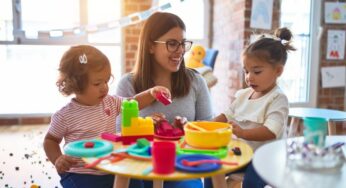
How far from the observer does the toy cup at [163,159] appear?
30.9 inches

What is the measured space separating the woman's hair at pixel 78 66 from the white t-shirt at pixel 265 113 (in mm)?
575

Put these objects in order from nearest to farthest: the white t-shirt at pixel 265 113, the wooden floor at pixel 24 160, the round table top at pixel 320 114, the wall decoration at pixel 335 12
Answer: the white t-shirt at pixel 265 113 → the round table top at pixel 320 114 → the wooden floor at pixel 24 160 → the wall decoration at pixel 335 12

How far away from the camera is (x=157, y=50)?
1.50 metres

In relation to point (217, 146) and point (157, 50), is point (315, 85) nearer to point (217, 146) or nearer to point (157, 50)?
point (157, 50)

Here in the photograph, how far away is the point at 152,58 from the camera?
5.08 feet

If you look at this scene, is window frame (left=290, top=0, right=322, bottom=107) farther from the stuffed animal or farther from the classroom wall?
the stuffed animal

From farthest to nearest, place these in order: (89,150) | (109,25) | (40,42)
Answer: (40,42), (109,25), (89,150)

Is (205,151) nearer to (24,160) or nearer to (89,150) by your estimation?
(89,150)

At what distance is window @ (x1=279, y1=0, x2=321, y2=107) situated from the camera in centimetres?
331

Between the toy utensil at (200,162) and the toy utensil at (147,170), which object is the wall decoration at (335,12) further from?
the toy utensil at (147,170)

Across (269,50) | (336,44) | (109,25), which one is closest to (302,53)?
(336,44)

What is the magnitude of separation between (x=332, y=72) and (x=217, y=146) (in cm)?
279

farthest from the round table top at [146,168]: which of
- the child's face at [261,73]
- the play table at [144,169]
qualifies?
the child's face at [261,73]

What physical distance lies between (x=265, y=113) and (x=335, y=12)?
238cm
